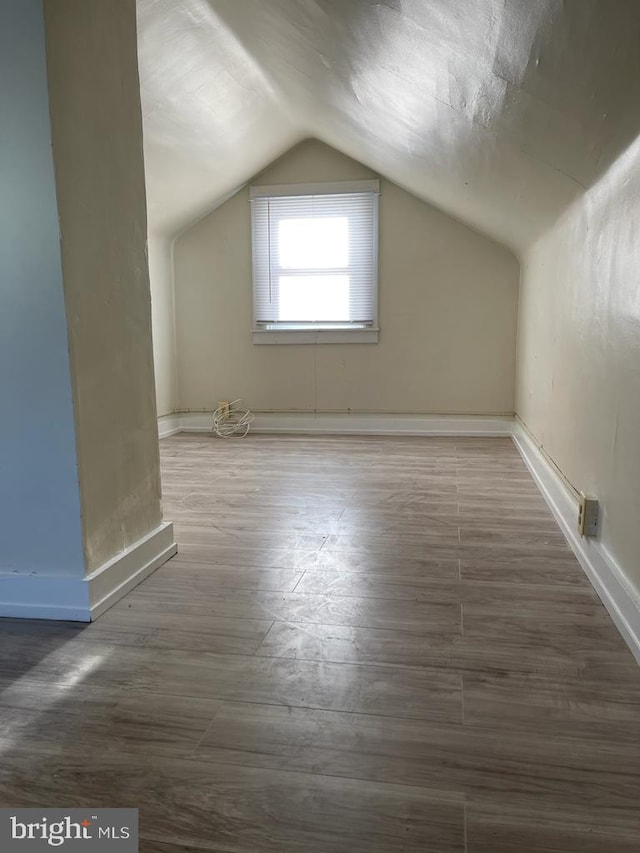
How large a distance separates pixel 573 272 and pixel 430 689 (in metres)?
1.99

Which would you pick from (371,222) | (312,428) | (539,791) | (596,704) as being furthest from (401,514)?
(371,222)

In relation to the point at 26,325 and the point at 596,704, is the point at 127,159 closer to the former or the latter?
the point at 26,325

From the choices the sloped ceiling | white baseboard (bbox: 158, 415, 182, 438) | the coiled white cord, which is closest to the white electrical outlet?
the sloped ceiling

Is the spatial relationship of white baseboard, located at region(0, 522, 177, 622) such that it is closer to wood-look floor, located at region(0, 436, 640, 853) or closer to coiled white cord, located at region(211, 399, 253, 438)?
wood-look floor, located at region(0, 436, 640, 853)

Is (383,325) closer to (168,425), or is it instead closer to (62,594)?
(168,425)

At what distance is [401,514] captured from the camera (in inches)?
112

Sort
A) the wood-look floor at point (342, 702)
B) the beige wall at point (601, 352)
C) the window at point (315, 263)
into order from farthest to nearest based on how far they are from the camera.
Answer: the window at point (315, 263) < the beige wall at point (601, 352) < the wood-look floor at point (342, 702)

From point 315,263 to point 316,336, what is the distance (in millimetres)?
644

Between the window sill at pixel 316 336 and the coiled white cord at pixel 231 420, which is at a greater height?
the window sill at pixel 316 336

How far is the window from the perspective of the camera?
5.11 metres

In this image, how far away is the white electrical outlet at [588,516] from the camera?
203 cm

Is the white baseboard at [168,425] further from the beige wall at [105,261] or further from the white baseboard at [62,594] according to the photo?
the white baseboard at [62,594]

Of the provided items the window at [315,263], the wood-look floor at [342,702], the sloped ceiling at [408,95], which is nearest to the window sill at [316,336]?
the window at [315,263]

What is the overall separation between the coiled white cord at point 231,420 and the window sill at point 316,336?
0.64m
